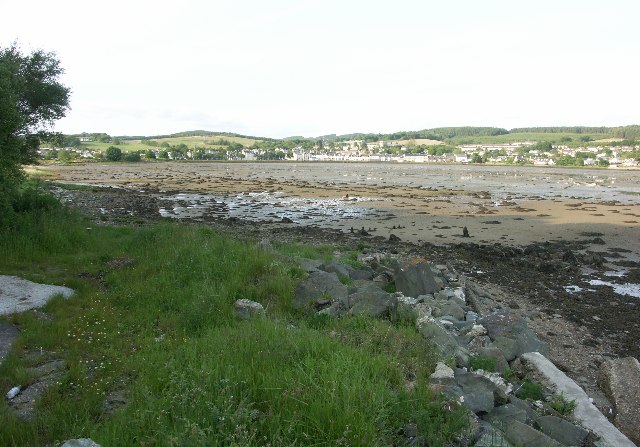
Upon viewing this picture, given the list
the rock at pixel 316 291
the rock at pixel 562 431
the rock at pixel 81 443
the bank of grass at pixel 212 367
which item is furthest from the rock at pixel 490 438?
the rock at pixel 316 291

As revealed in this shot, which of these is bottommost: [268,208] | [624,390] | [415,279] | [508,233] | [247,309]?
[508,233]

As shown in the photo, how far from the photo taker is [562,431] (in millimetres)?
4555

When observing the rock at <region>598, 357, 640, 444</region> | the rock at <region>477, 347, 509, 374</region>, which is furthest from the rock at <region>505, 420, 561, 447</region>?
the rock at <region>598, 357, 640, 444</region>

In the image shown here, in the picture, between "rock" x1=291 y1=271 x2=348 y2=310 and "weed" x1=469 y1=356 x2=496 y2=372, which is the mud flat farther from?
"rock" x1=291 y1=271 x2=348 y2=310

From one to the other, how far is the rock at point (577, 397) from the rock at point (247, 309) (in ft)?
13.8

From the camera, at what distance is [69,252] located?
10781 mm

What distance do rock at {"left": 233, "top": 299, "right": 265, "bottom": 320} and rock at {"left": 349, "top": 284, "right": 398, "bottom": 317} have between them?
5.00 feet

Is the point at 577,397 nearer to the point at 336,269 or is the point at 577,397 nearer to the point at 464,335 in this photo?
the point at 464,335

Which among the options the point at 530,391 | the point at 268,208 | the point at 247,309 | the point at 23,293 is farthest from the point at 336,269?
the point at 268,208

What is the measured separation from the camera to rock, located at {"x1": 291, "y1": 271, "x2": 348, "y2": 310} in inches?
299

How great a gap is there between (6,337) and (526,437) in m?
6.78

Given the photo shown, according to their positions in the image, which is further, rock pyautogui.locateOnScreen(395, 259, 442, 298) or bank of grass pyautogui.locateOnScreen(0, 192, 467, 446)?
rock pyautogui.locateOnScreen(395, 259, 442, 298)

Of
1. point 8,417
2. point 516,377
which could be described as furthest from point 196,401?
point 516,377

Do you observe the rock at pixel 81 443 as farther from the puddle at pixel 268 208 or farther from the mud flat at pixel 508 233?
the puddle at pixel 268 208
